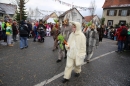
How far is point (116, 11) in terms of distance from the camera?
32156 millimetres

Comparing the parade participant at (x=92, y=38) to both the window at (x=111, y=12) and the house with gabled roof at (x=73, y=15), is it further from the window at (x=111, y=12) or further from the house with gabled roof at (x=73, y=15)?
the house with gabled roof at (x=73, y=15)

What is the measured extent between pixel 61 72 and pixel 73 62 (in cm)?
102

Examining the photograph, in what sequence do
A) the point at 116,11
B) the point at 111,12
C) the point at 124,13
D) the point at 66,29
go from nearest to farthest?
the point at 66,29 < the point at 124,13 < the point at 116,11 < the point at 111,12

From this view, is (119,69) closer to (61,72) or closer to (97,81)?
(97,81)

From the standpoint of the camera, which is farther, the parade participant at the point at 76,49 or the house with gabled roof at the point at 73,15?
the house with gabled roof at the point at 73,15

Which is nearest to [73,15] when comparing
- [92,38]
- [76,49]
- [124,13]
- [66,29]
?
[124,13]

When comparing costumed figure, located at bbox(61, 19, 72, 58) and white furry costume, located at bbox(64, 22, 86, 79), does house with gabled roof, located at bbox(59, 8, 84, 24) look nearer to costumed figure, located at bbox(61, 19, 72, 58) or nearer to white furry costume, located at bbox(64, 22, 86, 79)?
costumed figure, located at bbox(61, 19, 72, 58)

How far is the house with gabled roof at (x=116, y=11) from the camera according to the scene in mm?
30344

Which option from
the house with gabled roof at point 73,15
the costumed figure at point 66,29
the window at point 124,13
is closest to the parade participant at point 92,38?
the costumed figure at point 66,29

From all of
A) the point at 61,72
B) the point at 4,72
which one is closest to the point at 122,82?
the point at 61,72

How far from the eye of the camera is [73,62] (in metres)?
3.80

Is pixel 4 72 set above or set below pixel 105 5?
below

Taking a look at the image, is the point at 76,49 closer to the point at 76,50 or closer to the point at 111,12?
the point at 76,50

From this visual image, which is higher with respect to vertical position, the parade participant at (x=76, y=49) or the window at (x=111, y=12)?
the window at (x=111, y=12)
